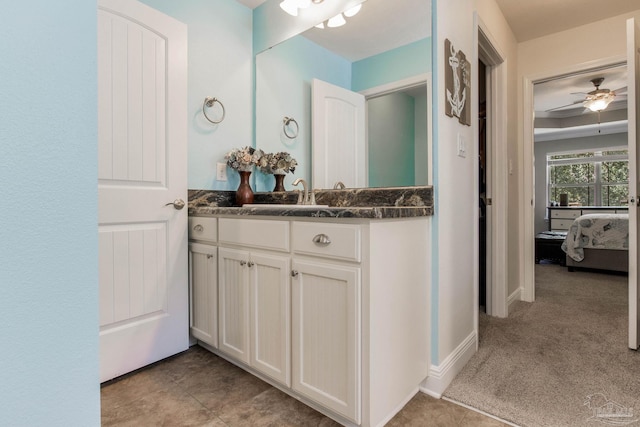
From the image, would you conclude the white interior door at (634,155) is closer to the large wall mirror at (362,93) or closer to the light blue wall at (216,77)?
the large wall mirror at (362,93)

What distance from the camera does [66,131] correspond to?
617 mm

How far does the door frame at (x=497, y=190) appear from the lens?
2.67 m

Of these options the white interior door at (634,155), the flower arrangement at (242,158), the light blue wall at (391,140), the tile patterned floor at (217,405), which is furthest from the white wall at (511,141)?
the flower arrangement at (242,158)

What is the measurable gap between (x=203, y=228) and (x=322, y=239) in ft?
3.01

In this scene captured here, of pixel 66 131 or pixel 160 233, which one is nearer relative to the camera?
pixel 66 131

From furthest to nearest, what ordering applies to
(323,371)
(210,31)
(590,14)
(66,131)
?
(590,14) < (210,31) < (323,371) < (66,131)

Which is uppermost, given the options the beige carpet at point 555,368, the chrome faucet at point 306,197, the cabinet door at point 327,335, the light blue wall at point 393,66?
the light blue wall at point 393,66

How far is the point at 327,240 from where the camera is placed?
4.22 ft

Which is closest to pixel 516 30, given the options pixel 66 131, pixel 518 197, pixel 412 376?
pixel 518 197

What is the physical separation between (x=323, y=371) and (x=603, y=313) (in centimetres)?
265

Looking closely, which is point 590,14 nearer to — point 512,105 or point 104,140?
point 512,105

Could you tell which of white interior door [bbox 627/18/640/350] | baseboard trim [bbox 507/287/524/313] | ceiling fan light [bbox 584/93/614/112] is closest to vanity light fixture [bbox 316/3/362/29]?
white interior door [bbox 627/18/640/350]

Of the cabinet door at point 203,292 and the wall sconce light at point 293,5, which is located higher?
the wall sconce light at point 293,5

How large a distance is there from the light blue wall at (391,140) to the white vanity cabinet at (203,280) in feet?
3.06
